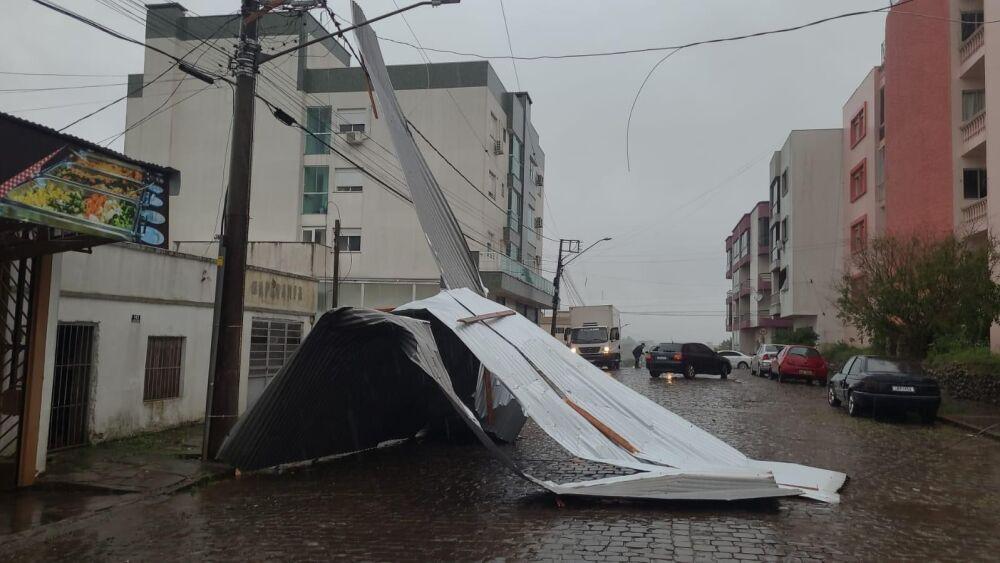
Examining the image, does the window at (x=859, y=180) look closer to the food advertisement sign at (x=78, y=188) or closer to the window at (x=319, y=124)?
the window at (x=319, y=124)

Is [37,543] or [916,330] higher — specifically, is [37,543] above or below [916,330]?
below

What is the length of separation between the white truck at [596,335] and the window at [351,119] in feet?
51.2

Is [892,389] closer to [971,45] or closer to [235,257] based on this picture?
[235,257]

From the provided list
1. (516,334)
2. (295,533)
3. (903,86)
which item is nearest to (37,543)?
(295,533)

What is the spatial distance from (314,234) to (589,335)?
→ 15606 millimetres

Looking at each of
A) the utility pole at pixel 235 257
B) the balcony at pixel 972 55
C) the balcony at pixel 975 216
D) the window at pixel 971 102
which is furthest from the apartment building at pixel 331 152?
the utility pole at pixel 235 257

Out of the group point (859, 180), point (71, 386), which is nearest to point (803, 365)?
point (859, 180)

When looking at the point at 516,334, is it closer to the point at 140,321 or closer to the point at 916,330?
the point at 140,321

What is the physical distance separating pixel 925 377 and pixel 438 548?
14.4 metres

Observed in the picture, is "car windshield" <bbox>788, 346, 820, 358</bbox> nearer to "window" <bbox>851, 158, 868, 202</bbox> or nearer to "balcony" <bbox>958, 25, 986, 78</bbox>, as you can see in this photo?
"balcony" <bbox>958, 25, 986, 78</bbox>

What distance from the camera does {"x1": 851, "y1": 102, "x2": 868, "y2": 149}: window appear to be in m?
40.3

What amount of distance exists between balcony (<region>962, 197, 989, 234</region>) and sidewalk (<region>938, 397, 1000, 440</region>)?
7.85 m

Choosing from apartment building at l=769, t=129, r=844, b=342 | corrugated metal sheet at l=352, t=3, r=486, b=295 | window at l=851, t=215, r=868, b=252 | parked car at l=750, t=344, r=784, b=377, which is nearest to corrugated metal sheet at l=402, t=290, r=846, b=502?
corrugated metal sheet at l=352, t=3, r=486, b=295

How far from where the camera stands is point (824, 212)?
4794 centimetres
